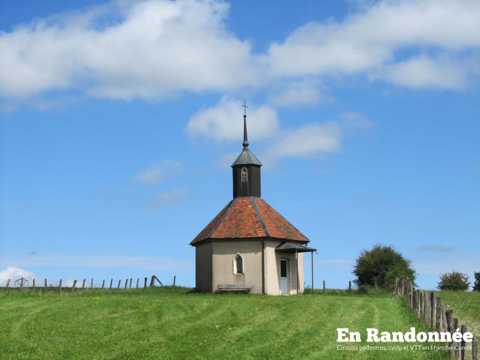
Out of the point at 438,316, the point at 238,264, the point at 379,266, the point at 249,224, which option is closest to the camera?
the point at 438,316

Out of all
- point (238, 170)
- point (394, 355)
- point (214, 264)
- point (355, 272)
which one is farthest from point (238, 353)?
point (355, 272)

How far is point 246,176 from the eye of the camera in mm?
55406

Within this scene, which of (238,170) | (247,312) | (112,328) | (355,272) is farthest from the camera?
(355,272)

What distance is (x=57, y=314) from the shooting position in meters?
35.3

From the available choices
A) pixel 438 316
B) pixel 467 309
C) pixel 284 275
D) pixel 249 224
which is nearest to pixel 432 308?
pixel 438 316

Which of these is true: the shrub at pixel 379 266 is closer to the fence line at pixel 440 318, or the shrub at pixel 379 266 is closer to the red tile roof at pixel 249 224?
the red tile roof at pixel 249 224

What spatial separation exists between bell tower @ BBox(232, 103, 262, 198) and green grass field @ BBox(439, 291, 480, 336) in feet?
50.0

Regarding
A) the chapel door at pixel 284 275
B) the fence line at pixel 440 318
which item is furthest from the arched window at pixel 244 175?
the fence line at pixel 440 318

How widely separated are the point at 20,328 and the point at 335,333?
1285 centimetres

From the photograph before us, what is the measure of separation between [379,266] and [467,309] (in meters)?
23.1

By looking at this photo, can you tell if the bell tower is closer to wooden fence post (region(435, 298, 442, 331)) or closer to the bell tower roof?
the bell tower roof

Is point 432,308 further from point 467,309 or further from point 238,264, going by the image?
point 238,264

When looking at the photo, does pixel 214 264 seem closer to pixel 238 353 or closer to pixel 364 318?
pixel 364 318

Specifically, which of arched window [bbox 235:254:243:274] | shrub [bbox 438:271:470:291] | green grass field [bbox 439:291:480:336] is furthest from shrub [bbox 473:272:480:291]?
arched window [bbox 235:254:243:274]
